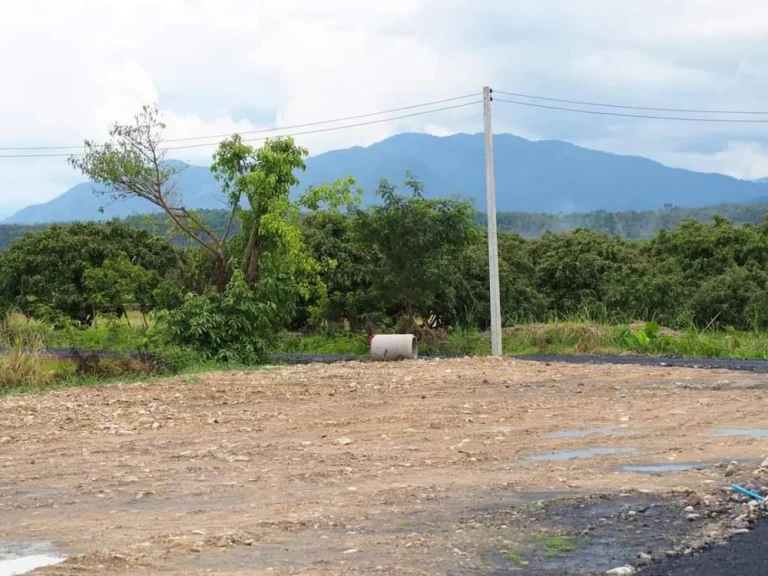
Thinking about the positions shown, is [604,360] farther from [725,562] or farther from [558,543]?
[725,562]

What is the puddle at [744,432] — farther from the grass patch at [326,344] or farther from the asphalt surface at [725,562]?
the grass patch at [326,344]

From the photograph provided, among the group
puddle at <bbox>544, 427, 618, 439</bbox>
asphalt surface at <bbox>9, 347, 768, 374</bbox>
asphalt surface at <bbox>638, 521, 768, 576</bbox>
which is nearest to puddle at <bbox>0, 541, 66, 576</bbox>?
asphalt surface at <bbox>638, 521, 768, 576</bbox>

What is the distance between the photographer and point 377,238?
25.0 meters

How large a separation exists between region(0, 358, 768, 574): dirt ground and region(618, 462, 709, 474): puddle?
0.36ft

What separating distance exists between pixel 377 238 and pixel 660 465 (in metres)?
15.8

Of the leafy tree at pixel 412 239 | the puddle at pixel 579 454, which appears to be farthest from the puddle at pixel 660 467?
the leafy tree at pixel 412 239

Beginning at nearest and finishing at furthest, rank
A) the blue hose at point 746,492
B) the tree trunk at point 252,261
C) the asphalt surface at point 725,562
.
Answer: the asphalt surface at point 725,562 → the blue hose at point 746,492 → the tree trunk at point 252,261

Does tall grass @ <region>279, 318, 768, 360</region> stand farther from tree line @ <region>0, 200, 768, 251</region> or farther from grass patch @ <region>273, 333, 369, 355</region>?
tree line @ <region>0, 200, 768, 251</region>

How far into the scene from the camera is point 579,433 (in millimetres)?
12016

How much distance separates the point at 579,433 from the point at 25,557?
7052 millimetres

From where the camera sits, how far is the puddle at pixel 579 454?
10336mm

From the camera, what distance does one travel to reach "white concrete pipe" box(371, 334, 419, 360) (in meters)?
22.3

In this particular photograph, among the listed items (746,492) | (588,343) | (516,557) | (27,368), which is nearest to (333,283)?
(588,343)

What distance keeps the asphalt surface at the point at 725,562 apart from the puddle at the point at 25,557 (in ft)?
12.8
